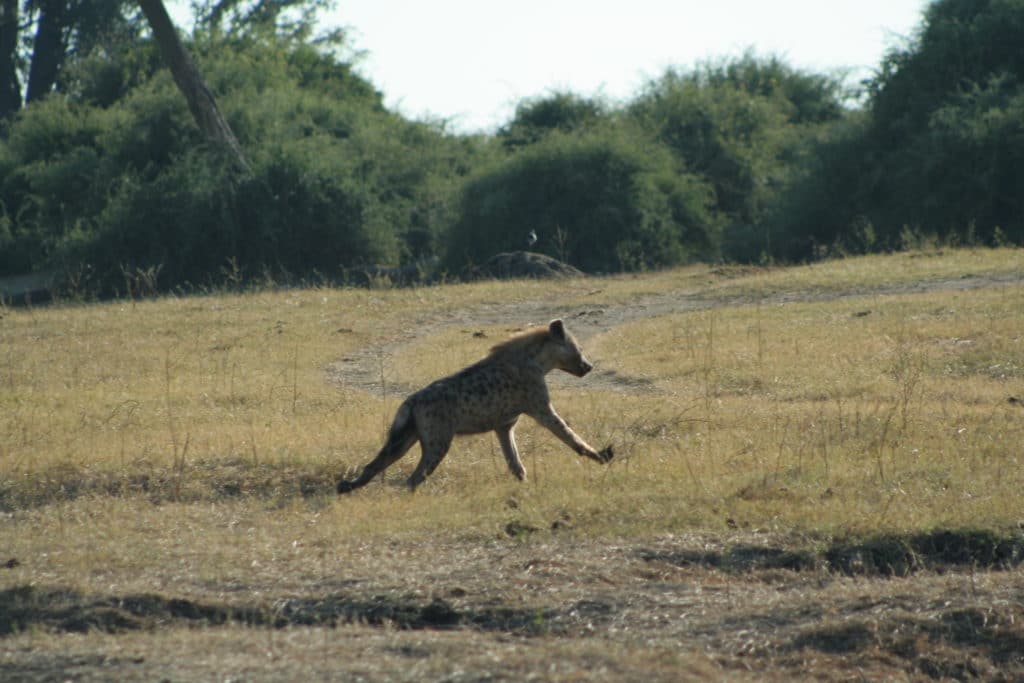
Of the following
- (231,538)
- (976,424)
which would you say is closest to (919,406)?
(976,424)

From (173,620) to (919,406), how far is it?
24.1 feet

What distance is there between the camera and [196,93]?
29859 mm

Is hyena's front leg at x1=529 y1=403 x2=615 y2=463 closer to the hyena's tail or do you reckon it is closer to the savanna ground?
the savanna ground

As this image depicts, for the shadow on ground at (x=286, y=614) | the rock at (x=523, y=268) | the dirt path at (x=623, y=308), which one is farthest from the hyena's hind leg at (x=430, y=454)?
the rock at (x=523, y=268)

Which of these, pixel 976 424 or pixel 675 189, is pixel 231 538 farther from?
pixel 675 189

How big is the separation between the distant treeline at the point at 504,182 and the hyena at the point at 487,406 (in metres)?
14.9

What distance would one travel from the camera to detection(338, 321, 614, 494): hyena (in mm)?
9562

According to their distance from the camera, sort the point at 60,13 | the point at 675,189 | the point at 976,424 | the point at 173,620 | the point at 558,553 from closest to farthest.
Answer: the point at 173,620 < the point at 558,553 < the point at 976,424 < the point at 675,189 < the point at 60,13

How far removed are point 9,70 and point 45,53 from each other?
124cm

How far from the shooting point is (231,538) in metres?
8.65

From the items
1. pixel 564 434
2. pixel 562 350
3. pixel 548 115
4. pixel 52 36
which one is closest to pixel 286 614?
pixel 564 434

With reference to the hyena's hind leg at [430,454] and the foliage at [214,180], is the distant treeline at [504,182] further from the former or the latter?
the hyena's hind leg at [430,454]

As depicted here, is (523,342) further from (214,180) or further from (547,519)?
(214,180)

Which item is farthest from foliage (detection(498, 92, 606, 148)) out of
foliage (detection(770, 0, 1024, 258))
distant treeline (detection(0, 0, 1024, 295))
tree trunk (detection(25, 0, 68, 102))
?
tree trunk (detection(25, 0, 68, 102))
